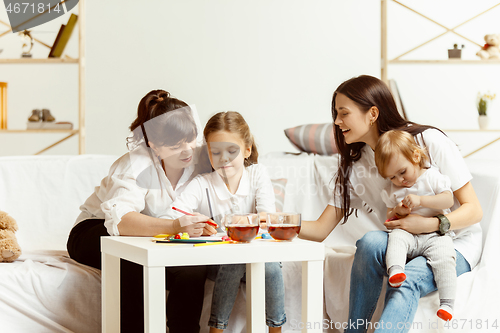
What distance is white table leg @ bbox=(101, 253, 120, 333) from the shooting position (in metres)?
1.08

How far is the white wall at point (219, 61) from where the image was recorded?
7.91 feet

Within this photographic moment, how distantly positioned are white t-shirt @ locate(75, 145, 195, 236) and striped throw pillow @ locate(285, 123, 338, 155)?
0.72 meters

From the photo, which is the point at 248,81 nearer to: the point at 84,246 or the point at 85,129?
the point at 85,129

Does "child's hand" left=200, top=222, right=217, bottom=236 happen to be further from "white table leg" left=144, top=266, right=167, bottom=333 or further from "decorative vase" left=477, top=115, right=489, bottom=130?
"decorative vase" left=477, top=115, right=489, bottom=130

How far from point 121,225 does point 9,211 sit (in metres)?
0.76

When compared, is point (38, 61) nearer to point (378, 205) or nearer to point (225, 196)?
point (225, 196)

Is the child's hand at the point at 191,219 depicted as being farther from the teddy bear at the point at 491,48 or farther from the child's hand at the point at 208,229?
the teddy bear at the point at 491,48

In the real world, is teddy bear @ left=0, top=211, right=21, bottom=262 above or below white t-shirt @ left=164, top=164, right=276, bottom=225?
below

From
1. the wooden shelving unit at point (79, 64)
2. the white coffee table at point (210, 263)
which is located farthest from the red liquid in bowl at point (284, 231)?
the wooden shelving unit at point (79, 64)

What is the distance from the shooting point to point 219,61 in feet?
8.00

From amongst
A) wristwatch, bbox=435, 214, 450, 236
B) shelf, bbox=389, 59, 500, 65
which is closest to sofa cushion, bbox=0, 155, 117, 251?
wristwatch, bbox=435, 214, 450, 236

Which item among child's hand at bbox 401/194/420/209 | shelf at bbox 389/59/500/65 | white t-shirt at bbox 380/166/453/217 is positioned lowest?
child's hand at bbox 401/194/420/209

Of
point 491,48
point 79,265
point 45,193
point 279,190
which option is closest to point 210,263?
point 79,265

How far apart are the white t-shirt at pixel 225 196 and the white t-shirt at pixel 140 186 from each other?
0.04 m
